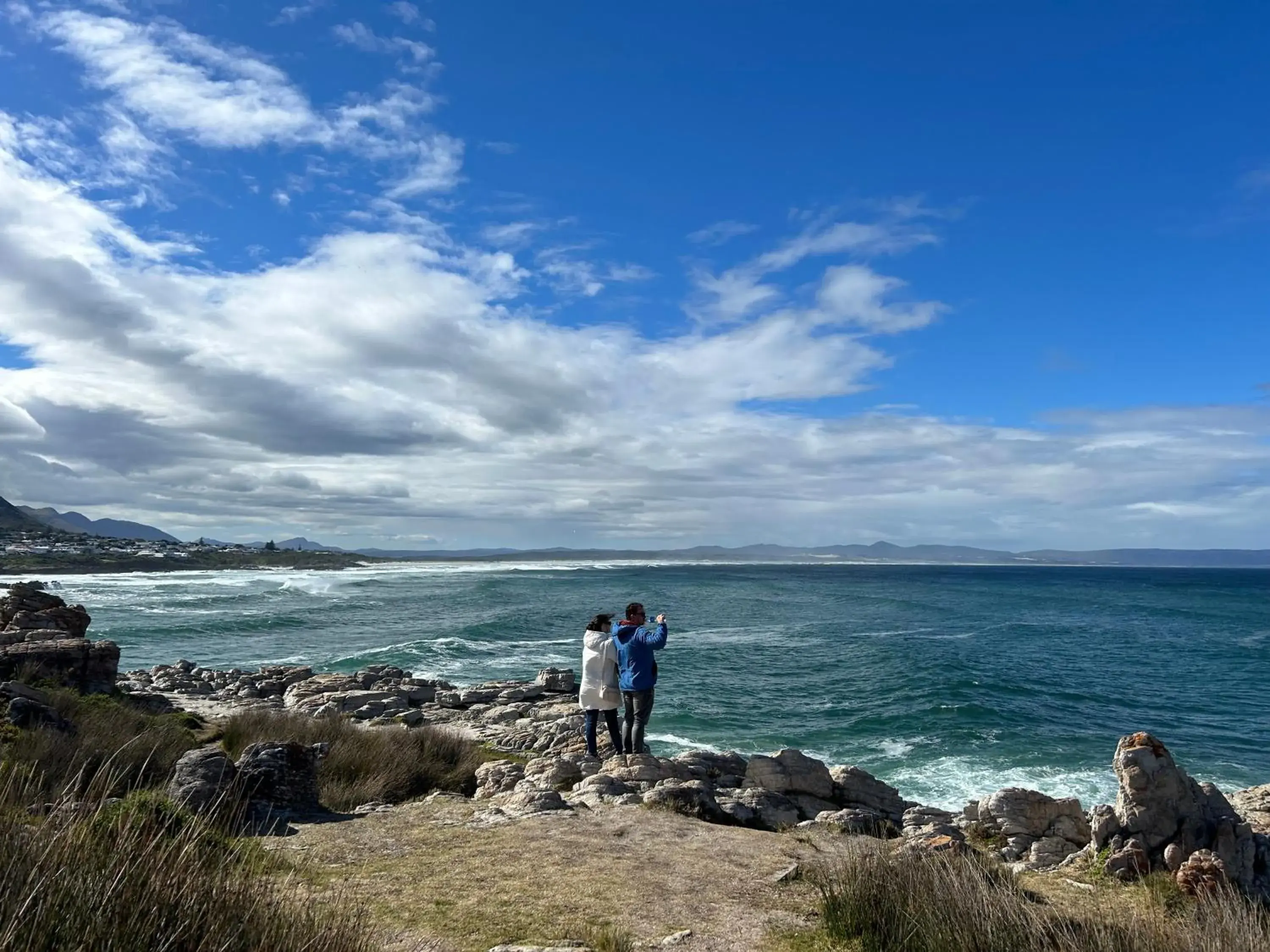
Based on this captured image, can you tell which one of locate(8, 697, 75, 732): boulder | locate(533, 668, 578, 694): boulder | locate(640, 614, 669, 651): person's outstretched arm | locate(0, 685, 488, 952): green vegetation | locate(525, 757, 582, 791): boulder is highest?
locate(640, 614, 669, 651): person's outstretched arm

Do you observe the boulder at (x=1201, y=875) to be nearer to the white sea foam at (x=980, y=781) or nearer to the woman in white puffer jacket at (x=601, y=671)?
the woman in white puffer jacket at (x=601, y=671)

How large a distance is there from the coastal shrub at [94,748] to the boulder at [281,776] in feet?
3.43

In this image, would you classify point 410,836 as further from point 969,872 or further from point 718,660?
point 718,660

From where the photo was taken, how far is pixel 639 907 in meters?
6.54

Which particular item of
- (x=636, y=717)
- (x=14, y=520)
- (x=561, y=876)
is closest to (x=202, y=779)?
(x=561, y=876)

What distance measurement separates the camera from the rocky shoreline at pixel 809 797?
9.11 meters

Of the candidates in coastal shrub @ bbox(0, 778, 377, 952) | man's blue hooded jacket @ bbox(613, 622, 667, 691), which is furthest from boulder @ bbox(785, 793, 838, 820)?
coastal shrub @ bbox(0, 778, 377, 952)

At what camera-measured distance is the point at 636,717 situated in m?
12.3

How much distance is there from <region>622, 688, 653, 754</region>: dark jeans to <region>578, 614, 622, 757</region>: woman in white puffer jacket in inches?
11.1

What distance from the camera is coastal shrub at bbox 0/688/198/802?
27.1 feet

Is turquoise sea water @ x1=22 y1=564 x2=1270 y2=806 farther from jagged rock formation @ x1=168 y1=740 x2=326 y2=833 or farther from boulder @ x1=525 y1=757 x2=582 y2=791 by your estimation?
jagged rock formation @ x1=168 y1=740 x2=326 y2=833

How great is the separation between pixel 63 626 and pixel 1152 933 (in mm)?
25097

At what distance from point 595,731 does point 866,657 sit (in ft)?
91.4

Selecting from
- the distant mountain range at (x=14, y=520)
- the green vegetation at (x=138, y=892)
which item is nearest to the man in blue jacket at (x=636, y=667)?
the green vegetation at (x=138, y=892)
